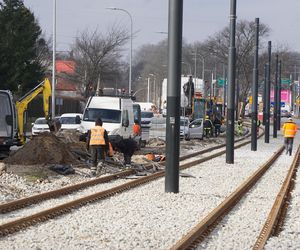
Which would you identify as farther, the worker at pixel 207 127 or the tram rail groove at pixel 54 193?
the worker at pixel 207 127

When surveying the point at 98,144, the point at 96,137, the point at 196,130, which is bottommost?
the point at 196,130

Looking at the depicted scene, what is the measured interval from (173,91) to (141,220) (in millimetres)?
5131

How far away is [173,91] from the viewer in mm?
17156

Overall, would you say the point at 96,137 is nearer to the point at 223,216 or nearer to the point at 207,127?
the point at 223,216

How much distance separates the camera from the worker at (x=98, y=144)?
21.1 metres

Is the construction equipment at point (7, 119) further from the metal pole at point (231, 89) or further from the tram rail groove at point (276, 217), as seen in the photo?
the tram rail groove at point (276, 217)

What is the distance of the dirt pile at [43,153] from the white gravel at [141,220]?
14.5ft

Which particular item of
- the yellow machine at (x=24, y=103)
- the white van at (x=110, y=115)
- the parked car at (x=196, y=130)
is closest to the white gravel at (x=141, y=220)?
the white van at (x=110, y=115)

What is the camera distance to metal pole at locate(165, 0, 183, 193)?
55.6ft

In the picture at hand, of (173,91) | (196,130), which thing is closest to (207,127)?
(196,130)

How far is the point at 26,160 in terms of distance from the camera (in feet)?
77.0

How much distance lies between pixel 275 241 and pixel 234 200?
5250mm

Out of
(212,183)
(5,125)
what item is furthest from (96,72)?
(212,183)

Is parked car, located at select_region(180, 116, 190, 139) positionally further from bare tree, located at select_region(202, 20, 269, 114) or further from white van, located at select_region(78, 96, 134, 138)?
bare tree, located at select_region(202, 20, 269, 114)
